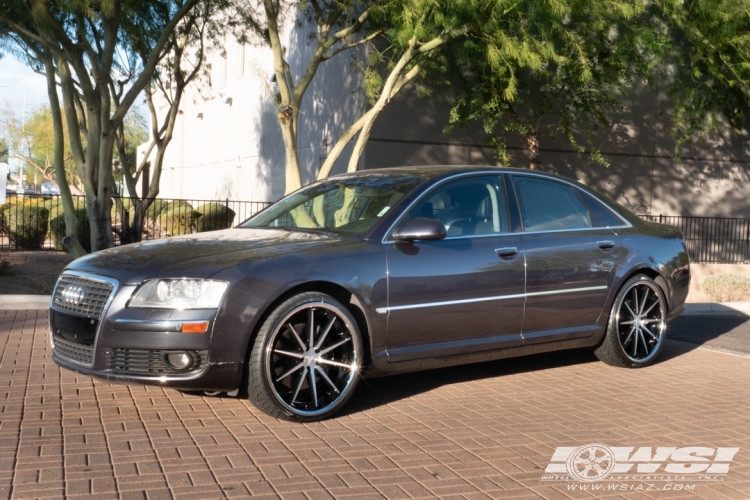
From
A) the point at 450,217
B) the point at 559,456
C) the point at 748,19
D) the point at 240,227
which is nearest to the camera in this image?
the point at 559,456

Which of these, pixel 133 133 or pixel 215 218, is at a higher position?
pixel 133 133

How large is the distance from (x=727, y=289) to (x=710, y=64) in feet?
18.5

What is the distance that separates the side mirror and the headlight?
4.35ft

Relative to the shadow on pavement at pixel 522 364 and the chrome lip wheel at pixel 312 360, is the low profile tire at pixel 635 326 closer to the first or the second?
the shadow on pavement at pixel 522 364

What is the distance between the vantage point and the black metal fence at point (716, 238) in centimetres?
2252

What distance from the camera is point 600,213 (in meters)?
7.81

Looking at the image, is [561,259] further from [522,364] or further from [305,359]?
[305,359]

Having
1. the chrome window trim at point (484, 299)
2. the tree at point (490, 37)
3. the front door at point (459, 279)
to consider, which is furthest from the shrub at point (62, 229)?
the chrome window trim at point (484, 299)

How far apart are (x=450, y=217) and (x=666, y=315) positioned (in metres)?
2.54

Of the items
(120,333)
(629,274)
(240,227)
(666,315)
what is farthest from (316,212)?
(666,315)

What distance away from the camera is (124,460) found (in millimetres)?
4852

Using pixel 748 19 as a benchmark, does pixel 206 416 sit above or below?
below

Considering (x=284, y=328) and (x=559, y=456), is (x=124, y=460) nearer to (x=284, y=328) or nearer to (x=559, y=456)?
(x=284, y=328)

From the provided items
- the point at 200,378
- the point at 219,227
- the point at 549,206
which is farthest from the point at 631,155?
the point at 200,378
